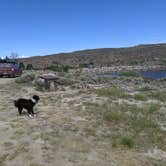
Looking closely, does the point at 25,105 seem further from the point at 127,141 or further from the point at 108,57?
the point at 108,57

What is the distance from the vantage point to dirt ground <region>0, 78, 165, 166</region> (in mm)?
6723

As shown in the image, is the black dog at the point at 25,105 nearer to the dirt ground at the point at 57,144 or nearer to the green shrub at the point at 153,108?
the dirt ground at the point at 57,144

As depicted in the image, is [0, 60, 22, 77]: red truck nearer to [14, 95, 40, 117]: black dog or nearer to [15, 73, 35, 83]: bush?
[15, 73, 35, 83]: bush

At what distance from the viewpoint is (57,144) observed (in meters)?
7.55


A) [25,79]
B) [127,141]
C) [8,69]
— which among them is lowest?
[127,141]

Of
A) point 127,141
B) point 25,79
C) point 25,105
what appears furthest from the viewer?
point 25,79

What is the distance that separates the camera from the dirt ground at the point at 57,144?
672 cm

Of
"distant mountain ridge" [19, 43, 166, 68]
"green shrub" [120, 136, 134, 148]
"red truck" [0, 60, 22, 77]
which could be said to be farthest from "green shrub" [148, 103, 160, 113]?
"distant mountain ridge" [19, 43, 166, 68]

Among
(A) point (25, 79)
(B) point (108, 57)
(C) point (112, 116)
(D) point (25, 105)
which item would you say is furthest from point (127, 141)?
(B) point (108, 57)

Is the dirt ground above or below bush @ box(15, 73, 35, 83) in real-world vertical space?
below

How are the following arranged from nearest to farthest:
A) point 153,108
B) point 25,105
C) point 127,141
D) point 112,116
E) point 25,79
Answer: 1. point 127,141
2. point 112,116
3. point 25,105
4. point 153,108
5. point 25,79

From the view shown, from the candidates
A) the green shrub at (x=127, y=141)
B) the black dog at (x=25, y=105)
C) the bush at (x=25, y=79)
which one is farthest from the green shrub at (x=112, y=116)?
the bush at (x=25, y=79)

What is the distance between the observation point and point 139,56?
341ft

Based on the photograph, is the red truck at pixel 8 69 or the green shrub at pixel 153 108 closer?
A: the green shrub at pixel 153 108
